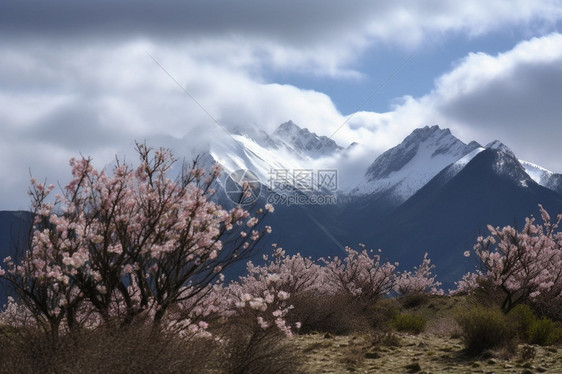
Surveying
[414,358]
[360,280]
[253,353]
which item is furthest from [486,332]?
[360,280]

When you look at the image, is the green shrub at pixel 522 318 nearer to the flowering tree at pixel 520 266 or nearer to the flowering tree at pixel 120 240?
the flowering tree at pixel 520 266

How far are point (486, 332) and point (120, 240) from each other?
8.10 m

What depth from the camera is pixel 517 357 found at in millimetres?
12578

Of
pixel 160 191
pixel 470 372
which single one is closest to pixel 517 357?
pixel 470 372

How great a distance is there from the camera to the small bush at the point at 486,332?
510 inches

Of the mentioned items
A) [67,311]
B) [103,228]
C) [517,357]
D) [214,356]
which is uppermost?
[103,228]

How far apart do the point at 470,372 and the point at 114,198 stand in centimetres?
729

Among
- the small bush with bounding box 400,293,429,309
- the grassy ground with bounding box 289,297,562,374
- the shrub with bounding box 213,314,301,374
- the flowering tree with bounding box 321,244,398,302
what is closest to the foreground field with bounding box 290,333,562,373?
the grassy ground with bounding box 289,297,562,374

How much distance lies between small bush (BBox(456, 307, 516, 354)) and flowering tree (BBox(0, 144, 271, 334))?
588 centimetres

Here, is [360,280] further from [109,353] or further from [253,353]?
[109,353]

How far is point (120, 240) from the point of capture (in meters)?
9.80

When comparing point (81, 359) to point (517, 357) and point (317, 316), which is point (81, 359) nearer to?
point (517, 357)

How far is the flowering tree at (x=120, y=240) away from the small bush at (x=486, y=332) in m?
5.88

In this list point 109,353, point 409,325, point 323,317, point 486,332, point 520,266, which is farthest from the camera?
point 520,266
